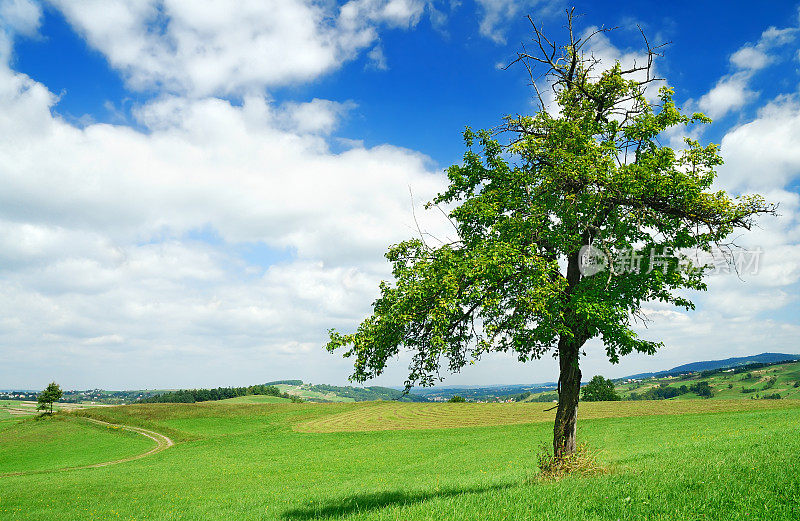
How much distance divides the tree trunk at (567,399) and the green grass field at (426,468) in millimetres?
1847

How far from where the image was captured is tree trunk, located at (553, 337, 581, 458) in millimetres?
14734

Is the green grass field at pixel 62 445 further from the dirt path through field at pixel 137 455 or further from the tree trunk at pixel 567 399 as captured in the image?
the tree trunk at pixel 567 399

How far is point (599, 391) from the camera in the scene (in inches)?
4592

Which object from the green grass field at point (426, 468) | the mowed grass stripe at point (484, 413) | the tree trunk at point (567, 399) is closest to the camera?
the green grass field at point (426, 468)

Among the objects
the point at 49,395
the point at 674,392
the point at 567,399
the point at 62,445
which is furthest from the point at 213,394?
the point at 567,399

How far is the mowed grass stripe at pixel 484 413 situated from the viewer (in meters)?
60.4

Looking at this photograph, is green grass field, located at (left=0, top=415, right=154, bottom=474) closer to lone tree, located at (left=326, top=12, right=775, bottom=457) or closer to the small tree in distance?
lone tree, located at (left=326, top=12, right=775, bottom=457)

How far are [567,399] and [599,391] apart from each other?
381 feet

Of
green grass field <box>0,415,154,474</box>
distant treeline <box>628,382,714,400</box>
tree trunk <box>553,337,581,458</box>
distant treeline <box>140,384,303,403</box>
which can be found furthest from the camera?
distant treeline <box>140,384,303,403</box>

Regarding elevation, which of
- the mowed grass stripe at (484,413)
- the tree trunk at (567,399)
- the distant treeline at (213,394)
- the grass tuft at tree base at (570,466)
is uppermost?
the tree trunk at (567,399)

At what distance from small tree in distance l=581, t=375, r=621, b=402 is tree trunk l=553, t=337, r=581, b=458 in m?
112

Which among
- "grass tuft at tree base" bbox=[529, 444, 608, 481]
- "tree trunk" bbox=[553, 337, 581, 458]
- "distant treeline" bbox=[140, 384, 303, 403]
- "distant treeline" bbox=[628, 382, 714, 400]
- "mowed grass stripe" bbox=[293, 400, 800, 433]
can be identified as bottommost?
"distant treeline" bbox=[628, 382, 714, 400]

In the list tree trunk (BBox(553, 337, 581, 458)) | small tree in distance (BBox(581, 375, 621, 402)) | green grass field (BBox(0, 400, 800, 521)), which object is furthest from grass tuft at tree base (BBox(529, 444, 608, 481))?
small tree in distance (BBox(581, 375, 621, 402))

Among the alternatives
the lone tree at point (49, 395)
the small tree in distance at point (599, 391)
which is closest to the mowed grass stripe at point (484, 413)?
the small tree in distance at point (599, 391)
